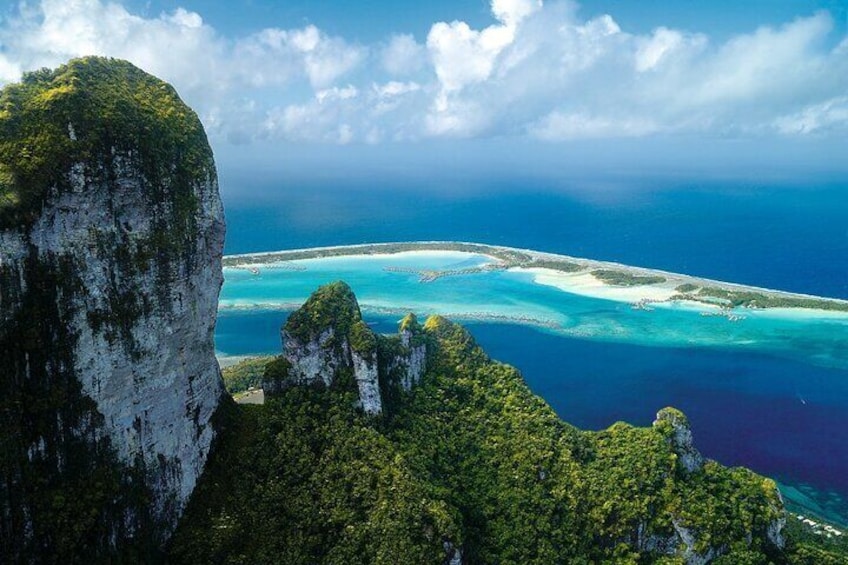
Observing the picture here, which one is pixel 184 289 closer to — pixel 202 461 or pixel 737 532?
pixel 202 461

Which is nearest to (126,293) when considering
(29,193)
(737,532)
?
(29,193)

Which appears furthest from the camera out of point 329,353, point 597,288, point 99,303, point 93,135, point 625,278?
point 625,278

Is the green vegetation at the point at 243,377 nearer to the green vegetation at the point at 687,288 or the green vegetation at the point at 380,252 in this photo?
the green vegetation at the point at 380,252

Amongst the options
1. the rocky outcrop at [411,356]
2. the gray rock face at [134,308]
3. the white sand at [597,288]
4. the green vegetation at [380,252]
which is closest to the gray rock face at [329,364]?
the rocky outcrop at [411,356]

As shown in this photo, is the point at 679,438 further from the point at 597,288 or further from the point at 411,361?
the point at 597,288

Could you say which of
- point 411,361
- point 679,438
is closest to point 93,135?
point 411,361
